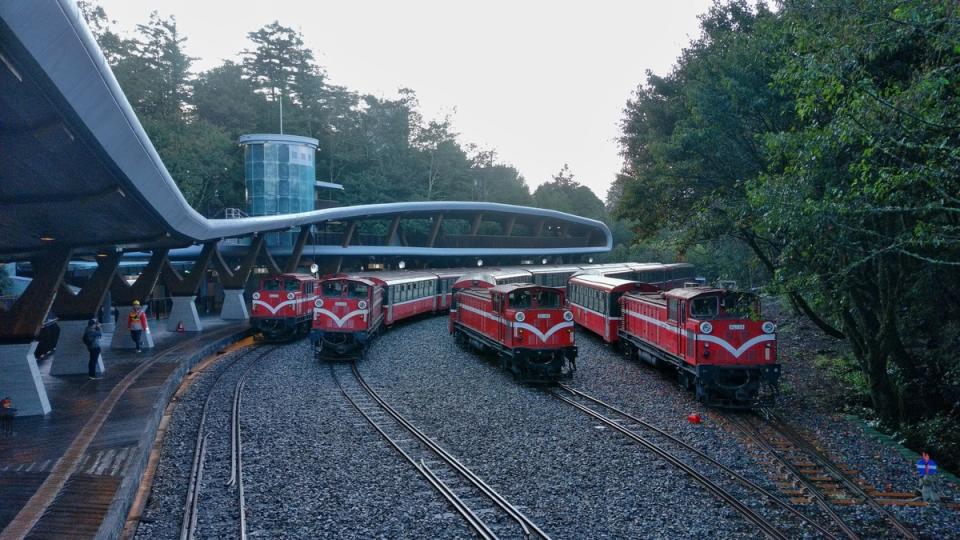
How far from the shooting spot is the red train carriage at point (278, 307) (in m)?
26.7

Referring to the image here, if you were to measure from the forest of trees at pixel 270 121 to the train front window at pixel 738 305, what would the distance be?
4008cm

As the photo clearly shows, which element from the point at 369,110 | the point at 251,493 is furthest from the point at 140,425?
the point at 369,110

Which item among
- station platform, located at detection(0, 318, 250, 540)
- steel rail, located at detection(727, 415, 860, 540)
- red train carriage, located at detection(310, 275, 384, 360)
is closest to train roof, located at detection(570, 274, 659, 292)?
Result: red train carriage, located at detection(310, 275, 384, 360)

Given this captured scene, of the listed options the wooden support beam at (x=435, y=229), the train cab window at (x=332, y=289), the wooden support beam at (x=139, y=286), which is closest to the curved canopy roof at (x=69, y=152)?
the wooden support beam at (x=139, y=286)

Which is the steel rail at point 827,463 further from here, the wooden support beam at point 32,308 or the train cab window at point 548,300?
the wooden support beam at point 32,308

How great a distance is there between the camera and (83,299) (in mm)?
19109

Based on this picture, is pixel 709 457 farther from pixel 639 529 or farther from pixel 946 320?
pixel 946 320

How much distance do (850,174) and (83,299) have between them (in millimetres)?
19054

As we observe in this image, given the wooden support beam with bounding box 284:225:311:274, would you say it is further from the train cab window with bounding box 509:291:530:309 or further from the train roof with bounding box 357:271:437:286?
the train cab window with bounding box 509:291:530:309

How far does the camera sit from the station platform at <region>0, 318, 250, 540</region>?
27.9 ft

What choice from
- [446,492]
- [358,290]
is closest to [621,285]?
[358,290]

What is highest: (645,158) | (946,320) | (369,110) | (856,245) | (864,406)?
(369,110)

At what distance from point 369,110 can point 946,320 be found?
211 feet

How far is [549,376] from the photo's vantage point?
18672 millimetres
